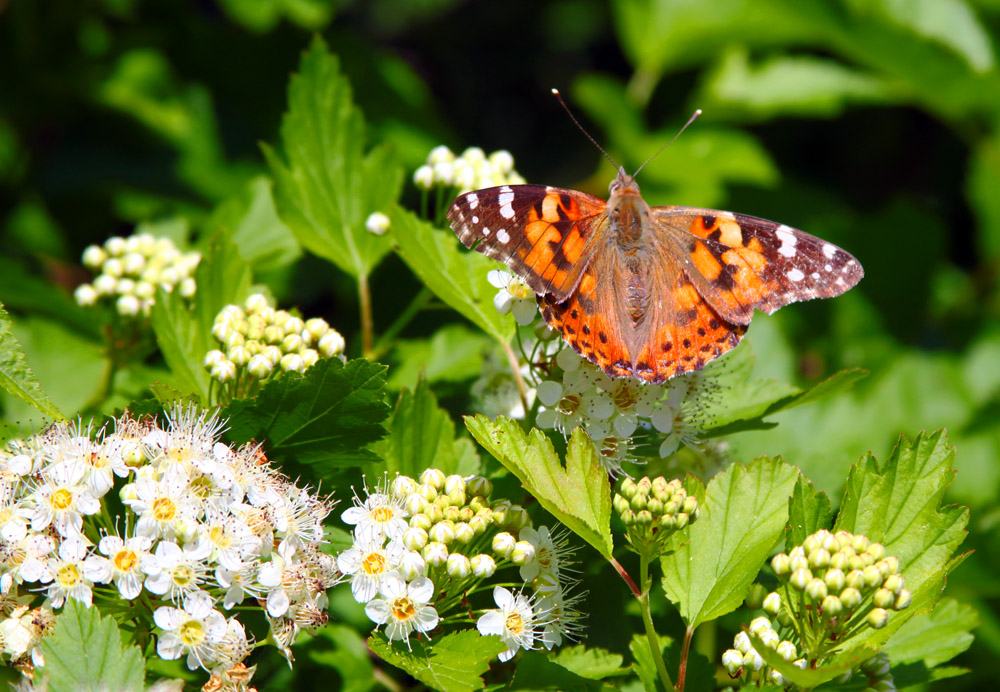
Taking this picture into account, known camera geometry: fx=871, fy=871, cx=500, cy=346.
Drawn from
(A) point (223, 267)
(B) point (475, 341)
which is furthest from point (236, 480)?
(B) point (475, 341)

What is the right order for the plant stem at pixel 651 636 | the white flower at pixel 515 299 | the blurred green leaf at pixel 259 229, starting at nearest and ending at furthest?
the plant stem at pixel 651 636, the white flower at pixel 515 299, the blurred green leaf at pixel 259 229

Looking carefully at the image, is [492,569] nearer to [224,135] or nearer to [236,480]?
[236,480]

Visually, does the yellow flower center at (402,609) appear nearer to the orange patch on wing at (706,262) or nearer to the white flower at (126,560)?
the white flower at (126,560)

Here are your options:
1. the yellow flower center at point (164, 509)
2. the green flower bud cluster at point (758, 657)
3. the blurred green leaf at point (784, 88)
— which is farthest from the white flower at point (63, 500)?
the blurred green leaf at point (784, 88)

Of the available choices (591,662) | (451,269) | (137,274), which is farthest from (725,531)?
(137,274)

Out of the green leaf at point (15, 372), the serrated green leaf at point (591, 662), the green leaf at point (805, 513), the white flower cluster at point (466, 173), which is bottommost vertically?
the serrated green leaf at point (591, 662)

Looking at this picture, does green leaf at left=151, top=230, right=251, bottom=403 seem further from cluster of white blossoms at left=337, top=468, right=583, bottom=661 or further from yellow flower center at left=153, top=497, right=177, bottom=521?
cluster of white blossoms at left=337, top=468, right=583, bottom=661

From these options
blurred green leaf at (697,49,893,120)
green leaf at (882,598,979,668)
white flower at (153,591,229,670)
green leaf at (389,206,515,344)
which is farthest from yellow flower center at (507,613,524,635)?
blurred green leaf at (697,49,893,120)
